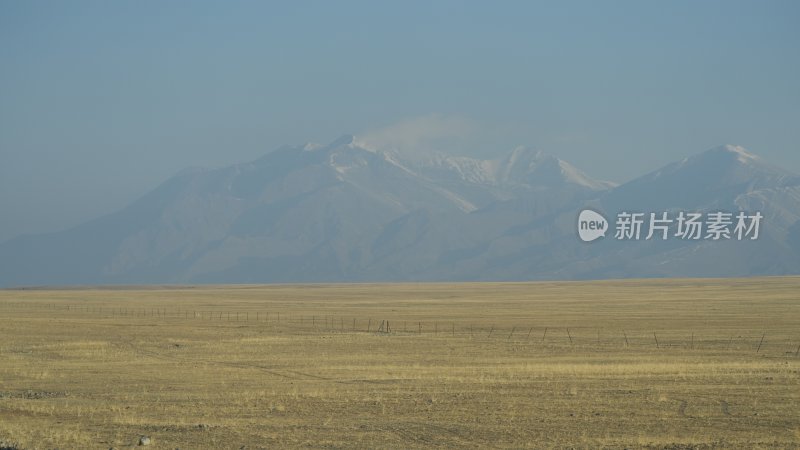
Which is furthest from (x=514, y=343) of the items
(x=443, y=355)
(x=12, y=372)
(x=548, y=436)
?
(x=548, y=436)

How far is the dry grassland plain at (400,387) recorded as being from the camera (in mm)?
24800

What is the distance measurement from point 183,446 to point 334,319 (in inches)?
2333

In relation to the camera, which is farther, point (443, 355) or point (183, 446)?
point (443, 355)

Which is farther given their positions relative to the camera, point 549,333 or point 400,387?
point 549,333

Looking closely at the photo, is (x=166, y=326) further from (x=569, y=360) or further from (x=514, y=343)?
(x=569, y=360)

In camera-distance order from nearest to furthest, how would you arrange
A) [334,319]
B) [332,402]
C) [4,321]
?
[332,402] → [4,321] → [334,319]

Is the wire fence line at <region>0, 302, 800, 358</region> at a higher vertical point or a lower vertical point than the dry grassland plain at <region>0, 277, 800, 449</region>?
lower

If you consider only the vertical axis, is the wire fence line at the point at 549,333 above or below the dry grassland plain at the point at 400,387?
below

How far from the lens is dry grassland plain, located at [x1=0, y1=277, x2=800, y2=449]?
81.4 ft

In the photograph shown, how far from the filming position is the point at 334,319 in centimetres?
8275

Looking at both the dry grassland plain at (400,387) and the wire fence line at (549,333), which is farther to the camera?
the wire fence line at (549,333)

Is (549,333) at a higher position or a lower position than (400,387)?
lower

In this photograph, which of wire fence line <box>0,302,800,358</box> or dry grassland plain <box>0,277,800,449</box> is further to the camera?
wire fence line <box>0,302,800,358</box>

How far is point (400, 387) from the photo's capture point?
33.9 metres
